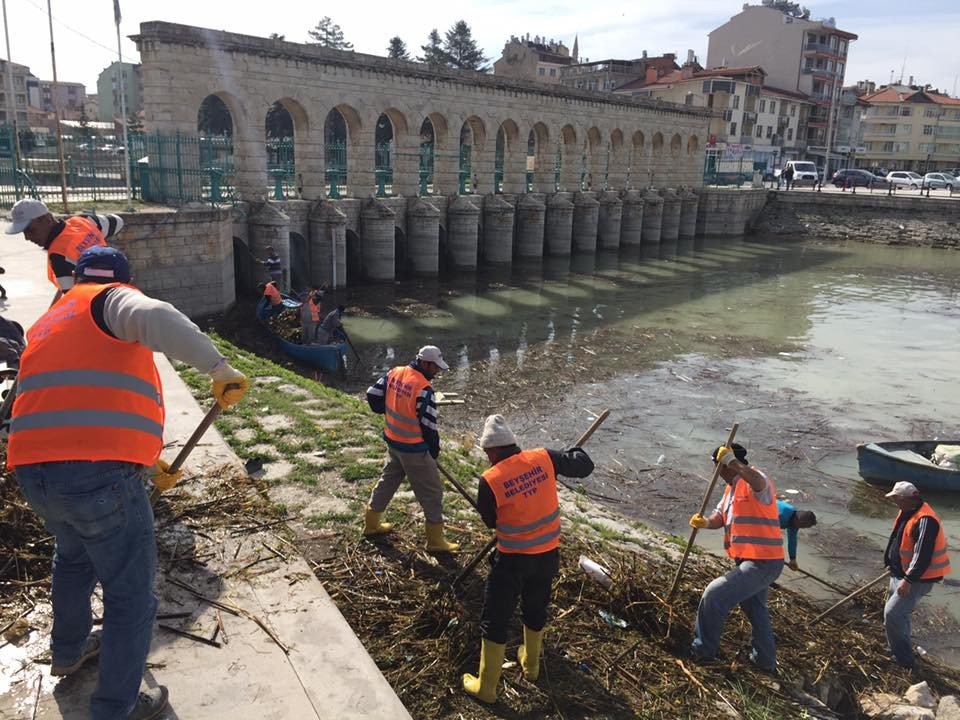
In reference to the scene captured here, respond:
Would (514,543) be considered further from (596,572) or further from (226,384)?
(226,384)

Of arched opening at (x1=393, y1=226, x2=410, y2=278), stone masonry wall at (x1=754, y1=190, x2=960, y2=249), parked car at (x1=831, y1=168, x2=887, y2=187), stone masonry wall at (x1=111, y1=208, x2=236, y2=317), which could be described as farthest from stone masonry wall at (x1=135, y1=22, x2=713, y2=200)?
parked car at (x1=831, y1=168, x2=887, y2=187)

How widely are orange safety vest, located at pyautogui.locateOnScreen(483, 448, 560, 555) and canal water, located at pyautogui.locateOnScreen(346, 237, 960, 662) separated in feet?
16.1

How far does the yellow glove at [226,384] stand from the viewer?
337cm

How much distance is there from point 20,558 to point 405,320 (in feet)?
59.4

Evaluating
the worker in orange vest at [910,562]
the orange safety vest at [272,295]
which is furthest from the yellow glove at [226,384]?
the orange safety vest at [272,295]

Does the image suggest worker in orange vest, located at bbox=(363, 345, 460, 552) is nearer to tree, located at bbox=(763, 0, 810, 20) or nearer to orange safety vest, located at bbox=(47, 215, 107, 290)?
orange safety vest, located at bbox=(47, 215, 107, 290)

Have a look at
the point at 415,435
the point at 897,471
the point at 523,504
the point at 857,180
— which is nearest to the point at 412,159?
the point at 897,471

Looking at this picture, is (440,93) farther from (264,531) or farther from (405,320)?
(264,531)

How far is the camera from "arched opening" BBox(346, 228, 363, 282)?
2847cm

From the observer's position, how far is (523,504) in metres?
4.80

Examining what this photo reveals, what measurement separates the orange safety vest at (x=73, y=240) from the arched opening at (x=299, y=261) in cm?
2058

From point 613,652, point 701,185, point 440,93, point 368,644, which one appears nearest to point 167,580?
point 368,644

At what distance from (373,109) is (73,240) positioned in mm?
23742

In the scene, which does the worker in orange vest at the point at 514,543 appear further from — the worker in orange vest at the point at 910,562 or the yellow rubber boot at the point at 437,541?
the worker in orange vest at the point at 910,562
